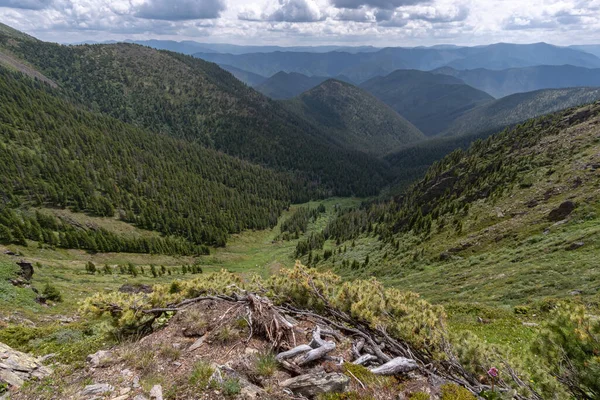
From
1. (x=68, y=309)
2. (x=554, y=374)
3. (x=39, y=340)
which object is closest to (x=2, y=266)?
(x=68, y=309)

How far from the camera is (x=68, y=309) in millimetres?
31156

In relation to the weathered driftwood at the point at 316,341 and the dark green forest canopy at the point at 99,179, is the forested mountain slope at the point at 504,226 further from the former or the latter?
the dark green forest canopy at the point at 99,179

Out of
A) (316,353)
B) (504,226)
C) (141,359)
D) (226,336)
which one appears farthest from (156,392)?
(504,226)

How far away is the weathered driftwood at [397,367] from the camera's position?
9.16 m

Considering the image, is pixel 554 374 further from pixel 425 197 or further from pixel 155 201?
pixel 155 201

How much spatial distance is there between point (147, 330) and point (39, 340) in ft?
28.6

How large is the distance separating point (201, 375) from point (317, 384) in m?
3.54

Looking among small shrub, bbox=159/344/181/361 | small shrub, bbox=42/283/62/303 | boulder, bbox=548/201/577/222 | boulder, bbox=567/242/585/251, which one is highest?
small shrub, bbox=159/344/181/361

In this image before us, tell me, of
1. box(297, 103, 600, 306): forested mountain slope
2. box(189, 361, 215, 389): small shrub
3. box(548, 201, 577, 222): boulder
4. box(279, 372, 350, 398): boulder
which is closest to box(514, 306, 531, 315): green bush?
box(297, 103, 600, 306): forested mountain slope

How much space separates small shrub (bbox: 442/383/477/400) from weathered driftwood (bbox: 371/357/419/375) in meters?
1.17

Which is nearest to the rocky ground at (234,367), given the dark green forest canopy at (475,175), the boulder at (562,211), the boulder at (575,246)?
the boulder at (575,246)

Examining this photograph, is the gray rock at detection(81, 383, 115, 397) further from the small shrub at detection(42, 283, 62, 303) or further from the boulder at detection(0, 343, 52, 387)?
the small shrub at detection(42, 283, 62, 303)

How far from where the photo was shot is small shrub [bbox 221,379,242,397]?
27.6 feet

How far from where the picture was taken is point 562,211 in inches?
1750
